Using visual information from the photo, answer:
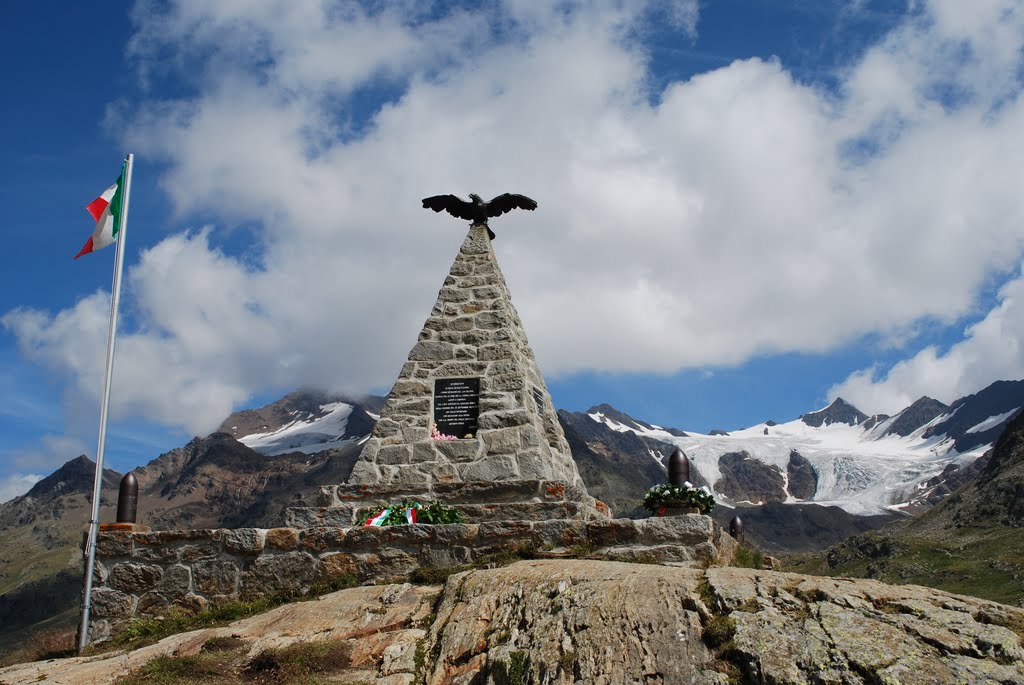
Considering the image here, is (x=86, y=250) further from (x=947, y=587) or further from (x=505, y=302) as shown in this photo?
(x=947, y=587)

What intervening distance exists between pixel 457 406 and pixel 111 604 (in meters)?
5.34

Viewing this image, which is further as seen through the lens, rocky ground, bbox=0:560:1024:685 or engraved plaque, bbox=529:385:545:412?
engraved plaque, bbox=529:385:545:412

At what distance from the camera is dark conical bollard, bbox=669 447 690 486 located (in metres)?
10.2

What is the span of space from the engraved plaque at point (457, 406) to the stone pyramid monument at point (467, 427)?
16 mm

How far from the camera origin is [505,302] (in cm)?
1373

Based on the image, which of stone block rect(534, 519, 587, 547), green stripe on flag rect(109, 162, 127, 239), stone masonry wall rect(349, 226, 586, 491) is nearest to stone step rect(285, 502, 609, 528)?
stone masonry wall rect(349, 226, 586, 491)

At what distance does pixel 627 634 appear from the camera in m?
5.37

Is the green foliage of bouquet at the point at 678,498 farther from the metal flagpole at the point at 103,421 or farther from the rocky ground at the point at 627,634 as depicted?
the metal flagpole at the point at 103,421

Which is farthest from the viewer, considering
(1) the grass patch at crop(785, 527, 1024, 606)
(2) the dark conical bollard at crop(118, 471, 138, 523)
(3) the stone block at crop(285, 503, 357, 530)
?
(1) the grass patch at crop(785, 527, 1024, 606)

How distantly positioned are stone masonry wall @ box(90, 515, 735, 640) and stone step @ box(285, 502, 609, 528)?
33.3 inches

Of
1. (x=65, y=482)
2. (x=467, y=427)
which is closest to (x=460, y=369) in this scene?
(x=467, y=427)

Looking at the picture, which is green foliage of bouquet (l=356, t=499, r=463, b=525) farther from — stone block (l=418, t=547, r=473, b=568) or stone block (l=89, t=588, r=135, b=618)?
stone block (l=89, t=588, r=135, b=618)

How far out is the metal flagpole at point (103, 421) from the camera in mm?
8867

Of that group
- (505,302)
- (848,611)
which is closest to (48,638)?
(505,302)
